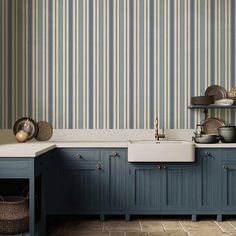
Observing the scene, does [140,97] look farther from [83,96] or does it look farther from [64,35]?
[64,35]

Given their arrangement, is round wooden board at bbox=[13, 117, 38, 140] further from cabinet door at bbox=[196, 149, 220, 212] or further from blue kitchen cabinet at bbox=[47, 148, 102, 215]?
cabinet door at bbox=[196, 149, 220, 212]

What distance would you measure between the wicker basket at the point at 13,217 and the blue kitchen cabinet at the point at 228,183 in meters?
2.10

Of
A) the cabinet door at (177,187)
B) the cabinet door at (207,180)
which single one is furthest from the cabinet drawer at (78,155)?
the cabinet door at (207,180)

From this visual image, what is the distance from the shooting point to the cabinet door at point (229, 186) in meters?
4.52

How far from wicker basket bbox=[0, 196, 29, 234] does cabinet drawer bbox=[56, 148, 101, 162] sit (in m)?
0.99

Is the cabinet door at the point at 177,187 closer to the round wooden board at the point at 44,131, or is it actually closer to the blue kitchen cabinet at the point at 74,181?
the blue kitchen cabinet at the point at 74,181

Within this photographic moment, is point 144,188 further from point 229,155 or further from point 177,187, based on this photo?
point 229,155

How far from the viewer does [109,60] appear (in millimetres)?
5145

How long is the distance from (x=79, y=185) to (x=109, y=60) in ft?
5.17

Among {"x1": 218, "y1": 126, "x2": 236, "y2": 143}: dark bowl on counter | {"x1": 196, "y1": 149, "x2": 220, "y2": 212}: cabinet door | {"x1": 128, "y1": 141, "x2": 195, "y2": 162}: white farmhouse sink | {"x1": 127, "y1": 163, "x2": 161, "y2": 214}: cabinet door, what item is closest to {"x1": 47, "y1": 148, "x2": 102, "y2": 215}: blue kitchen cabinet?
{"x1": 127, "y1": 163, "x2": 161, "y2": 214}: cabinet door

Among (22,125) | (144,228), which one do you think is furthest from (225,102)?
(22,125)

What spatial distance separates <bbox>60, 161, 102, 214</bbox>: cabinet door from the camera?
452 cm

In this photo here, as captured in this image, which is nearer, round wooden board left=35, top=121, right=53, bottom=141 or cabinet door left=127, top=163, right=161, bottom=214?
cabinet door left=127, top=163, right=161, bottom=214

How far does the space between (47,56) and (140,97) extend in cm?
123
